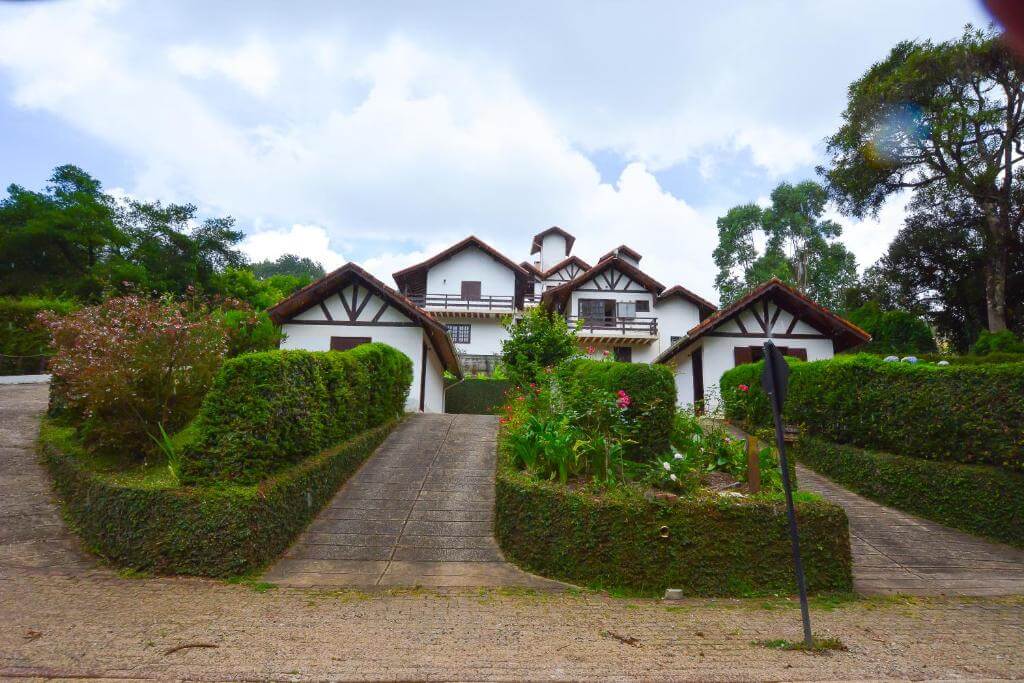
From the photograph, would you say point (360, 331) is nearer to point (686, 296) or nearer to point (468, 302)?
point (468, 302)

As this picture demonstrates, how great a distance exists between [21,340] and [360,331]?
640 inches

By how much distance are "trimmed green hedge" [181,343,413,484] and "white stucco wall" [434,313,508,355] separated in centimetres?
2326

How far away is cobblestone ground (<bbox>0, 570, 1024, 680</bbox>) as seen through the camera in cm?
369

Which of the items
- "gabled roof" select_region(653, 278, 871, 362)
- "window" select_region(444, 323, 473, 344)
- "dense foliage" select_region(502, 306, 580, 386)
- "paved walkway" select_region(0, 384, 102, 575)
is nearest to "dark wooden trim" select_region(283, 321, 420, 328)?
"dense foliage" select_region(502, 306, 580, 386)

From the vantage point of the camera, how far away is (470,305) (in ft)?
104

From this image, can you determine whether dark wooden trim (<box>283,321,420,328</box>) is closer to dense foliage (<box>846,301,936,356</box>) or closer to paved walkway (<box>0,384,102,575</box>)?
paved walkway (<box>0,384,102,575</box>)

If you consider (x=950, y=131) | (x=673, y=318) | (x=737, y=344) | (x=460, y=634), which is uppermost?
(x=950, y=131)

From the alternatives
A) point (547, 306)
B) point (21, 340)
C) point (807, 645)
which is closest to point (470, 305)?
point (547, 306)

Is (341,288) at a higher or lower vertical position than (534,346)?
higher

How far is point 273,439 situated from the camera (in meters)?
6.46

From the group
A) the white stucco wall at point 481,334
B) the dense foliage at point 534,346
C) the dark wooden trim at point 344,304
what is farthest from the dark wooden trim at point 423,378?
the white stucco wall at point 481,334

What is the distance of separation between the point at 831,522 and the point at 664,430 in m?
2.34

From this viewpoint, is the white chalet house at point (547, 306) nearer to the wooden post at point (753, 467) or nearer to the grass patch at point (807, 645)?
the wooden post at point (753, 467)

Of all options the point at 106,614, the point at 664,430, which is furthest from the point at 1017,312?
the point at 106,614
